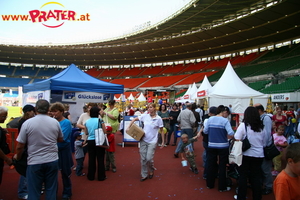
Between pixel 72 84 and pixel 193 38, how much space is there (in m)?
30.4

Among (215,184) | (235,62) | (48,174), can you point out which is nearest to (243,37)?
(235,62)

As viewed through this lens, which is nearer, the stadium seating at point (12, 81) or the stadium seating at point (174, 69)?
the stadium seating at point (174, 69)

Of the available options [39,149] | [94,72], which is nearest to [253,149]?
[39,149]

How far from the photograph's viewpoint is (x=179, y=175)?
550 centimetres

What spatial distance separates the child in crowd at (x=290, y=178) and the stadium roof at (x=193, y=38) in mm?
22890

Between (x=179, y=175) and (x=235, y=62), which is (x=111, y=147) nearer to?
(x=179, y=175)

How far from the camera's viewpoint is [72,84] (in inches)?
273

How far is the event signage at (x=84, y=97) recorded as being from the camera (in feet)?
23.1

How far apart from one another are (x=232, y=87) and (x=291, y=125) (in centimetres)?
299

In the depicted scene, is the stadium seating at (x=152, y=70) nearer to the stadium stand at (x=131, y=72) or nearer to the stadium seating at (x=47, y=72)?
the stadium stand at (x=131, y=72)

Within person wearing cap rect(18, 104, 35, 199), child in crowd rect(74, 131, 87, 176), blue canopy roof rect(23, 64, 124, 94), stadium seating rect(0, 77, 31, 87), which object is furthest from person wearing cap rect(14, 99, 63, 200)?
stadium seating rect(0, 77, 31, 87)

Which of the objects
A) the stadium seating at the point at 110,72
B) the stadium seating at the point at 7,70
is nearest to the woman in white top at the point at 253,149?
the stadium seating at the point at 110,72

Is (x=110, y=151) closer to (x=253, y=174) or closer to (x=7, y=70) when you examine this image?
(x=253, y=174)

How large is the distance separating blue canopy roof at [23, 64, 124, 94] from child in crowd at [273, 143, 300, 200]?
6167 mm
